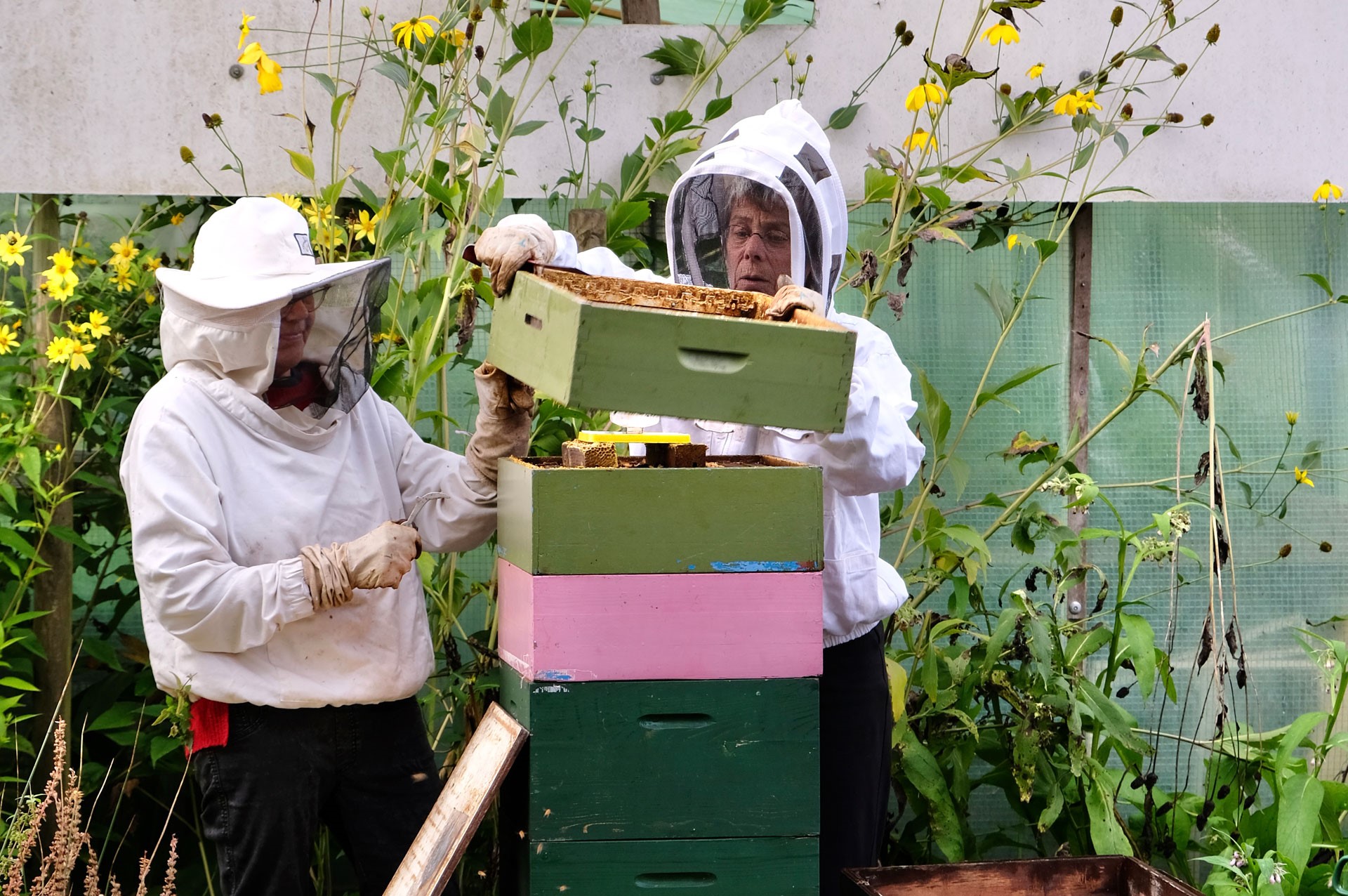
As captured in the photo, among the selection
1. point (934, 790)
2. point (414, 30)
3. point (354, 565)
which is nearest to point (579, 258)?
point (354, 565)

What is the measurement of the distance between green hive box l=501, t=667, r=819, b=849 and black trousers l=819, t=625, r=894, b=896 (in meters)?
0.36

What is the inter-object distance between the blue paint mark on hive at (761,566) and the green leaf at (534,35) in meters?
1.48

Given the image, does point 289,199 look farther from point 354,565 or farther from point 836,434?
point 836,434

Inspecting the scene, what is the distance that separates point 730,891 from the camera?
66.6 inches

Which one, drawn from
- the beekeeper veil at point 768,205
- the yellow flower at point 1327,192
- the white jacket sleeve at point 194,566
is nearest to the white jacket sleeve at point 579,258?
the beekeeper veil at point 768,205

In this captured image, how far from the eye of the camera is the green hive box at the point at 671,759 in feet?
5.46

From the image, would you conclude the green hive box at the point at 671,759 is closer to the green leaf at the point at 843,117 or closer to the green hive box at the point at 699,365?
the green hive box at the point at 699,365

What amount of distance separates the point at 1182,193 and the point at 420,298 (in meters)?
2.21

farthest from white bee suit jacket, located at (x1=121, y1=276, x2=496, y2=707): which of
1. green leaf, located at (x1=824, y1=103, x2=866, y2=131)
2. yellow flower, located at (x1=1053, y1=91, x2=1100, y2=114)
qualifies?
yellow flower, located at (x1=1053, y1=91, x2=1100, y2=114)

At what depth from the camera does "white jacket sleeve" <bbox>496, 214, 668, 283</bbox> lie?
1.94 metres

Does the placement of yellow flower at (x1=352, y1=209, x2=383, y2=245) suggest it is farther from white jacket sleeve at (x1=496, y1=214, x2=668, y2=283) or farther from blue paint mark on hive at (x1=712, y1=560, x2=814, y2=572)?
blue paint mark on hive at (x1=712, y1=560, x2=814, y2=572)

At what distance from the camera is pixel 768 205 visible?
6.82 ft

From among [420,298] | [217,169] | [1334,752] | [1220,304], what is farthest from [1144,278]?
[217,169]

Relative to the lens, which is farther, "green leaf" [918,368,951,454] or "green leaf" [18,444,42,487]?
"green leaf" [918,368,951,454]
